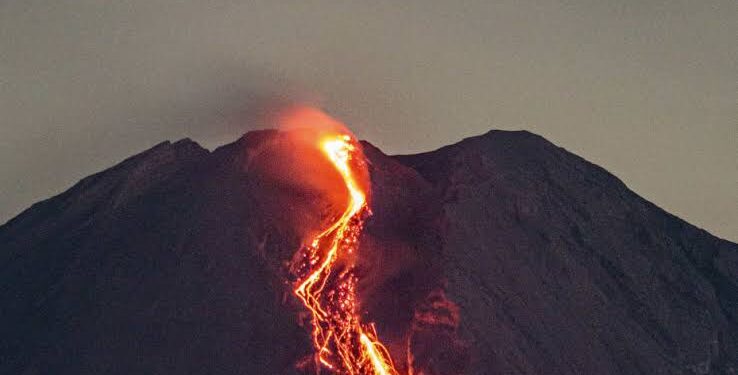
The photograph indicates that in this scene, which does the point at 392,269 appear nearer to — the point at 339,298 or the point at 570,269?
the point at 339,298

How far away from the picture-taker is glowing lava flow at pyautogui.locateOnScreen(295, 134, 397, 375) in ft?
197

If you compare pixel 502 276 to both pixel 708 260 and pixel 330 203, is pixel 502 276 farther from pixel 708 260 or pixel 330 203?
pixel 708 260

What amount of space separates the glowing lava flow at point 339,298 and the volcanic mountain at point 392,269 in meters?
0.48

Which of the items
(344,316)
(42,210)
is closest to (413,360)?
(344,316)

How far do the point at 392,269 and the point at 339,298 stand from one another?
2591mm

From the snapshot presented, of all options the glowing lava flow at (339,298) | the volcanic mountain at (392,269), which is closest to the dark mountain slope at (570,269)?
the volcanic mountain at (392,269)

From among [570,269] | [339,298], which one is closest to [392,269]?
[339,298]

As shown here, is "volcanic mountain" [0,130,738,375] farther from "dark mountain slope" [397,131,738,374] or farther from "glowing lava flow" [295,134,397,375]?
"glowing lava flow" [295,134,397,375]

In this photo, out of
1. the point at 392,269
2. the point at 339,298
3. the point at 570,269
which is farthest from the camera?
the point at 570,269

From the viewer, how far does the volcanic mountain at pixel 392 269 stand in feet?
199

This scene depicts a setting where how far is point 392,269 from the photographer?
64438 mm

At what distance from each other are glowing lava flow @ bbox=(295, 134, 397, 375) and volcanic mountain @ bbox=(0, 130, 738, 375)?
0.48 meters

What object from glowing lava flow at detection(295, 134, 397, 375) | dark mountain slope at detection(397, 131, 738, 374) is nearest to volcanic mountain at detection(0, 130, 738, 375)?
dark mountain slope at detection(397, 131, 738, 374)

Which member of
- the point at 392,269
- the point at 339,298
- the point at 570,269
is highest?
the point at 570,269
